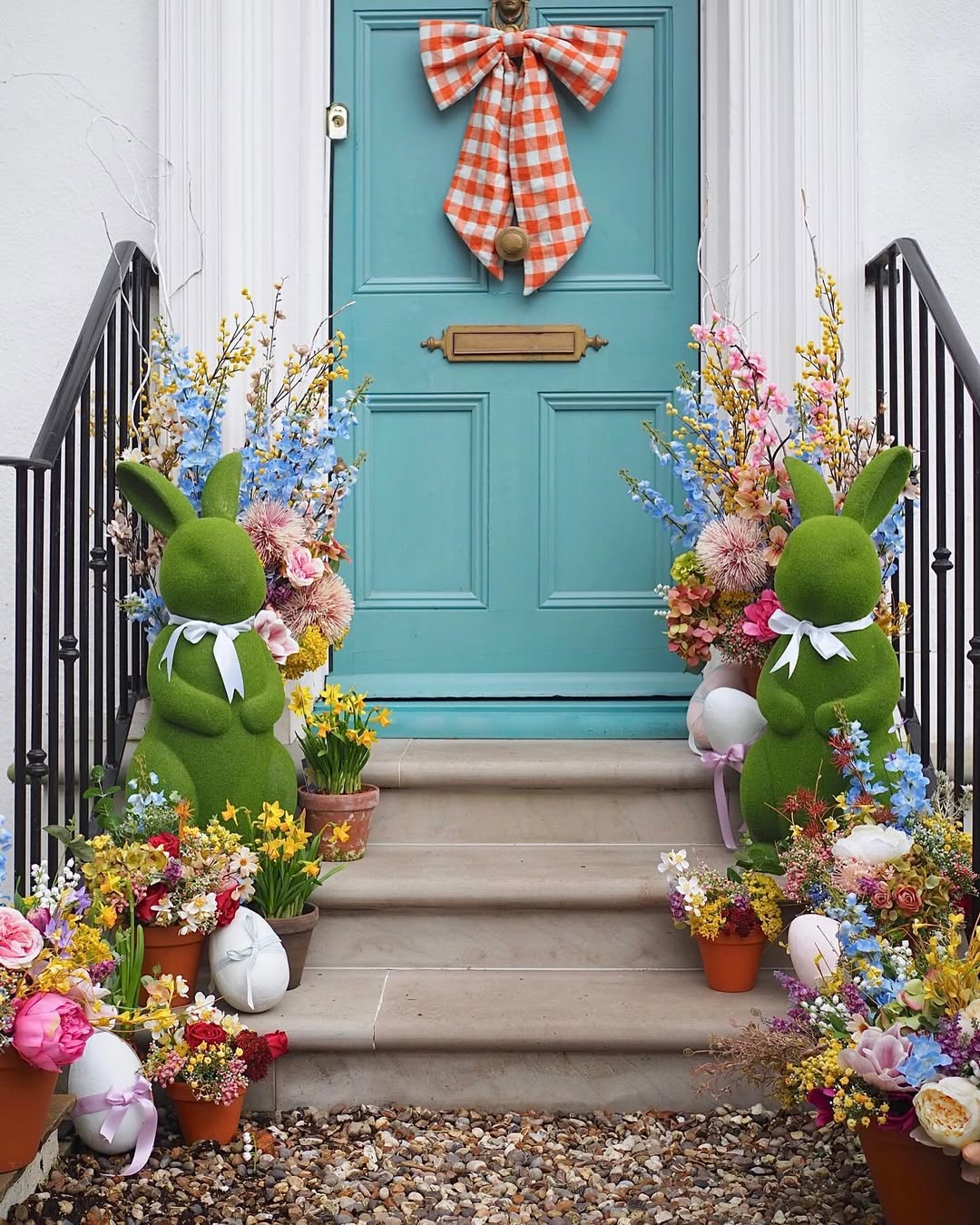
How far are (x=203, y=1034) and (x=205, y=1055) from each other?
39mm

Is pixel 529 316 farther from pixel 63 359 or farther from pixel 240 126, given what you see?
pixel 63 359

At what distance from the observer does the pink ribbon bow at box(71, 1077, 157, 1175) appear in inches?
88.2

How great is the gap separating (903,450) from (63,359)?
2.31 meters

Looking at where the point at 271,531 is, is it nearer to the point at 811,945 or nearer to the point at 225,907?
the point at 225,907

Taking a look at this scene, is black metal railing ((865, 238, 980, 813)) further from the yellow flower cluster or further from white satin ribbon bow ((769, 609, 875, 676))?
the yellow flower cluster

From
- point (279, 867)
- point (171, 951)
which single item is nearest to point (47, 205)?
point (279, 867)

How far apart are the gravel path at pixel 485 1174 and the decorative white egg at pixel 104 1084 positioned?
0.13 feet

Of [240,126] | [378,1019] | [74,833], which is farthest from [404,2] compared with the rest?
[378,1019]

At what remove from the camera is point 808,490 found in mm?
2809

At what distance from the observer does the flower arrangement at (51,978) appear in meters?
1.97

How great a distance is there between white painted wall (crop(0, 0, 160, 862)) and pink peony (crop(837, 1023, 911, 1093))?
2.52 metres

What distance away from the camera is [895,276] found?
3.17 metres

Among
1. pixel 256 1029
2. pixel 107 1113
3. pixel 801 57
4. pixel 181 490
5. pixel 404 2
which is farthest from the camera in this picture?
pixel 404 2

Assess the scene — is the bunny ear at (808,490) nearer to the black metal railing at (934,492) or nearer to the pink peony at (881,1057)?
the black metal railing at (934,492)
